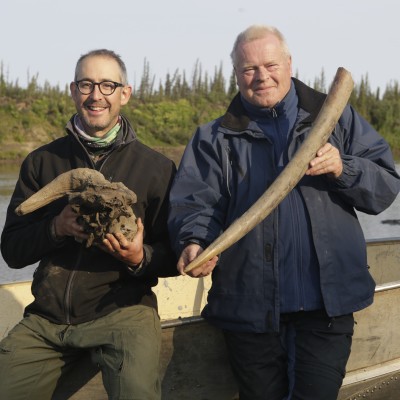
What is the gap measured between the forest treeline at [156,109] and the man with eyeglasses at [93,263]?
1114 inches

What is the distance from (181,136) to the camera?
125 feet

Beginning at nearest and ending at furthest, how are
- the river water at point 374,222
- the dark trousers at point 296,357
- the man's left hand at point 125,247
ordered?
the man's left hand at point 125,247 < the dark trousers at point 296,357 < the river water at point 374,222

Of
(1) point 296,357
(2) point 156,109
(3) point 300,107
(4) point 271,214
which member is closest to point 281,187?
(4) point 271,214

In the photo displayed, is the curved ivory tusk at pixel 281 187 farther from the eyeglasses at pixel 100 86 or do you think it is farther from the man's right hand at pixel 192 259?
the eyeglasses at pixel 100 86

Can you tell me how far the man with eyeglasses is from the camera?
3658mm

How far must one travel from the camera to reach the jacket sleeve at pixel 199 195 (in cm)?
379

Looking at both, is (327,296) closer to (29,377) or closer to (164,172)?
(164,172)

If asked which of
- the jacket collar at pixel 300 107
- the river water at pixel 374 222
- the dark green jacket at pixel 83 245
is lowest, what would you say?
the river water at pixel 374 222

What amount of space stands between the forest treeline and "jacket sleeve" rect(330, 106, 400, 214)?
94.7ft

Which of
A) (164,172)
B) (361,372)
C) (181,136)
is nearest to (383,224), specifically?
(361,372)

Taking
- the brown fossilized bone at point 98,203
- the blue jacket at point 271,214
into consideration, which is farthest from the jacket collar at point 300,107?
the brown fossilized bone at point 98,203

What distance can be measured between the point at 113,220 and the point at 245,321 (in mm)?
893

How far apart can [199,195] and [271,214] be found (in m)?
0.41

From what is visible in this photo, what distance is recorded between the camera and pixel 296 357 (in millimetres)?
3836
